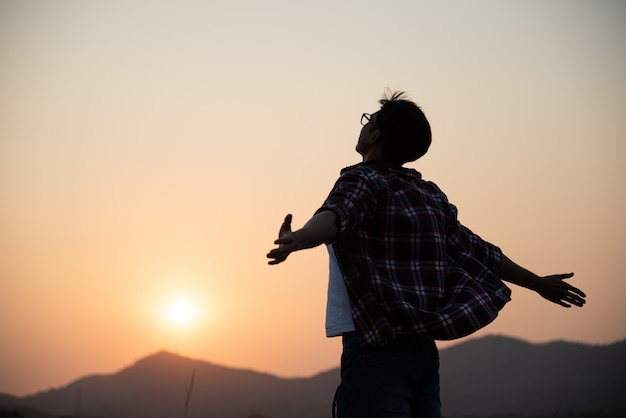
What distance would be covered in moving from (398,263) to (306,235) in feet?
1.71

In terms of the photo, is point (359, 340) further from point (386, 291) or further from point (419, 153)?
point (419, 153)

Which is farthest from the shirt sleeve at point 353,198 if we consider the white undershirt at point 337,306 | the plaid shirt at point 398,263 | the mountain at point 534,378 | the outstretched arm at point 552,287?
the mountain at point 534,378

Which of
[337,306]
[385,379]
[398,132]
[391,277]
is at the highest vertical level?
[398,132]

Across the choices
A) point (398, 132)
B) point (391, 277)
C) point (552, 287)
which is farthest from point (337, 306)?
point (552, 287)

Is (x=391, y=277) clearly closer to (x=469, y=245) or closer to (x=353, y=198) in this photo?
(x=353, y=198)

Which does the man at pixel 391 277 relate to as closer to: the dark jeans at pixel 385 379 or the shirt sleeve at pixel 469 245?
the dark jeans at pixel 385 379

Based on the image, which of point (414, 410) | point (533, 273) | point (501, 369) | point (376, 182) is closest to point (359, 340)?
point (414, 410)

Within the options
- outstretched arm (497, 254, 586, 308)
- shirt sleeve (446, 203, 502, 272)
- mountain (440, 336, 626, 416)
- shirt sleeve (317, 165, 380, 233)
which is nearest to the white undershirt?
shirt sleeve (317, 165, 380, 233)

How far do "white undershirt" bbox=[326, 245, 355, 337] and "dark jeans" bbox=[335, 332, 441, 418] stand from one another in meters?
0.04

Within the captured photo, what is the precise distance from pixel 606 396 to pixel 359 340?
24.6 meters

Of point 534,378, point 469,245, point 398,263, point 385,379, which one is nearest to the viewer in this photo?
point 385,379

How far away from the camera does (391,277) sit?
10.1 ft

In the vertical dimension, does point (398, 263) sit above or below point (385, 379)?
above

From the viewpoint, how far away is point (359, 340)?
2975mm
